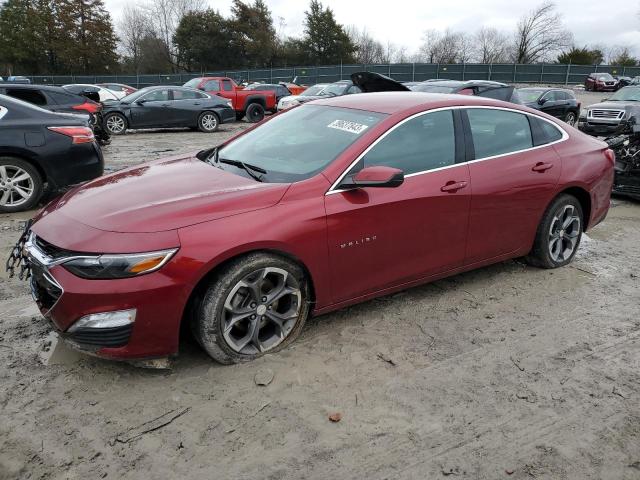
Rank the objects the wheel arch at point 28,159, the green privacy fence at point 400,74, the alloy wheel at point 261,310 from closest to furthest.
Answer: the alloy wheel at point 261,310 → the wheel arch at point 28,159 → the green privacy fence at point 400,74

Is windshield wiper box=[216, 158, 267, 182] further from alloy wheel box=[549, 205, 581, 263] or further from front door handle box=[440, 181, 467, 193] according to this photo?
alloy wheel box=[549, 205, 581, 263]

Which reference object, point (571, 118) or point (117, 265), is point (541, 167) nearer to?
point (117, 265)

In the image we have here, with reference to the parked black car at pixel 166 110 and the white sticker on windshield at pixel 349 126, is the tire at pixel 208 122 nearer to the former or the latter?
the parked black car at pixel 166 110

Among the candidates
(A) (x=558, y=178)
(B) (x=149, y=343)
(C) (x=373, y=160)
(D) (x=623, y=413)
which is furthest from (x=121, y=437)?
(A) (x=558, y=178)

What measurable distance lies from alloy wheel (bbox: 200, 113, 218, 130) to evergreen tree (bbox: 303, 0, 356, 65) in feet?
148

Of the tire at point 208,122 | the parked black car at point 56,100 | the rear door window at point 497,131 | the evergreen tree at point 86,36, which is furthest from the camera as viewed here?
the evergreen tree at point 86,36

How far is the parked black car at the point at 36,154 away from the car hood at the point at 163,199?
3.01m

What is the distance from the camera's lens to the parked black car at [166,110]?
14891 millimetres

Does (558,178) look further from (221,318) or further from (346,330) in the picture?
(221,318)

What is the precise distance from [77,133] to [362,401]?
5.17m

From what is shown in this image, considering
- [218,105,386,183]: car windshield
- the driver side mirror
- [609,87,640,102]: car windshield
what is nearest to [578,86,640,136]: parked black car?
[609,87,640,102]: car windshield

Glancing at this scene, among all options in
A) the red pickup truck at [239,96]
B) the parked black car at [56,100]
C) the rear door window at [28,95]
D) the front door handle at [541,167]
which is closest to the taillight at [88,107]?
the parked black car at [56,100]

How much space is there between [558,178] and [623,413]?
2.18 meters

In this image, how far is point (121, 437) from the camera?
251cm
